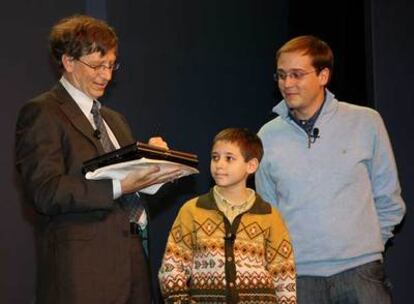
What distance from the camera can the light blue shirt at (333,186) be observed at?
2.69 m

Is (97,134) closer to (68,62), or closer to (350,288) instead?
(68,62)

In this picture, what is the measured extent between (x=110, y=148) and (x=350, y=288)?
3.51 feet

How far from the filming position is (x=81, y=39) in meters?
2.42

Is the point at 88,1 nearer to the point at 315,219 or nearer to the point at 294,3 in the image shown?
the point at 294,3

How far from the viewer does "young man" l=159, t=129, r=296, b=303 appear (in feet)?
8.03

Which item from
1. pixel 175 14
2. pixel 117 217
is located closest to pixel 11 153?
pixel 175 14

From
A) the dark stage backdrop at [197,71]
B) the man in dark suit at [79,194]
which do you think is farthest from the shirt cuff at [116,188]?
the dark stage backdrop at [197,71]

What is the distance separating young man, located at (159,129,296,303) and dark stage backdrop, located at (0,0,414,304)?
1.36 meters

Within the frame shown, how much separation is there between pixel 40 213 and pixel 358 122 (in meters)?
1.37

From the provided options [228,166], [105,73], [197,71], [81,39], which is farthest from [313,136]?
[197,71]

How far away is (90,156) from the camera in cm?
230

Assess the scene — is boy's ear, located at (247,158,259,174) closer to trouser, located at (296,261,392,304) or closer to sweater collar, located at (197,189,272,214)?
sweater collar, located at (197,189,272,214)

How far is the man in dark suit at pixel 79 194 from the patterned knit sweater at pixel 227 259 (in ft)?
0.48

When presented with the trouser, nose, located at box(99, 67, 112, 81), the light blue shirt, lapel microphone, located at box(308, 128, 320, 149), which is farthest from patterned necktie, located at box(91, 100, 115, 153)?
the trouser
